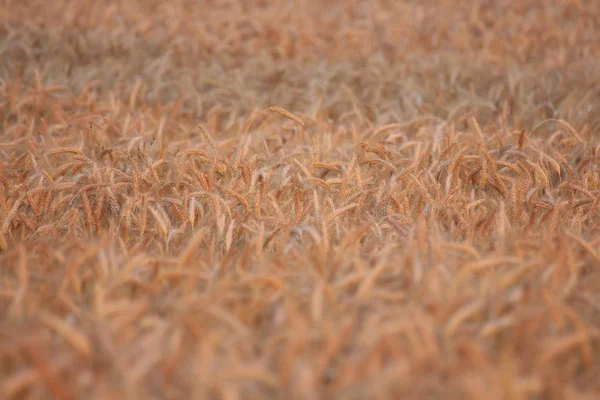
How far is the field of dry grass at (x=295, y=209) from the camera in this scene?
116cm

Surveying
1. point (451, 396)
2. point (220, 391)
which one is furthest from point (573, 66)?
point (220, 391)

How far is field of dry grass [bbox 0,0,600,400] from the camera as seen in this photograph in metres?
1.16

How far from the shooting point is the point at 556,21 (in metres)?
4.24

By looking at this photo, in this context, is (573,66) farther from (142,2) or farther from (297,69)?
(142,2)

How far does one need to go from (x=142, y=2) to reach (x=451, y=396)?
13.6 feet

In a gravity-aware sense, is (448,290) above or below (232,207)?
above

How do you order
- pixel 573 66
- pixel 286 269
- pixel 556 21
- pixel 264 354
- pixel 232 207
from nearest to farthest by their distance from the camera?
1. pixel 264 354
2. pixel 286 269
3. pixel 232 207
4. pixel 573 66
5. pixel 556 21

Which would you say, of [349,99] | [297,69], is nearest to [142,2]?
[297,69]

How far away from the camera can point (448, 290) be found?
132 cm

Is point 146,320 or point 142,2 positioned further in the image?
point 142,2

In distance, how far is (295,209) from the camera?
195 centimetres

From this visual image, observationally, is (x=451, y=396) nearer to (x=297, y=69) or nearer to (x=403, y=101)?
(x=403, y=101)

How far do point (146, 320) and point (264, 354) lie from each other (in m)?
0.27

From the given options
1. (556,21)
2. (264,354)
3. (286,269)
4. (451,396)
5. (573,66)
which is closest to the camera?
(451,396)
